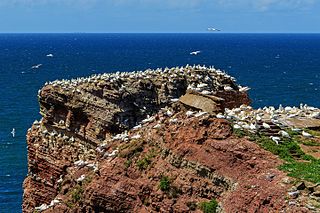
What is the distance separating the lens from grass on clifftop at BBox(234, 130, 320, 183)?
19.7 metres

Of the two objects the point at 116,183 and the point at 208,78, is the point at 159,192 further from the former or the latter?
the point at 208,78

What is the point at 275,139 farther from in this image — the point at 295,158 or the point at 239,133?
the point at 239,133

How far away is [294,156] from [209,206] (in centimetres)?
385

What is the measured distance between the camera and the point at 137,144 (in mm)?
25094

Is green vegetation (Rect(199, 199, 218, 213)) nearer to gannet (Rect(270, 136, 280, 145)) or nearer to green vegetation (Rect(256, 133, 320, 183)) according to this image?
green vegetation (Rect(256, 133, 320, 183))

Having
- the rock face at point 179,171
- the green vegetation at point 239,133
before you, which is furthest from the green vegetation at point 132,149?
the green vegetation at point 239,133

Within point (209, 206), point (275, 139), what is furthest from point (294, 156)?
point (209, 206)

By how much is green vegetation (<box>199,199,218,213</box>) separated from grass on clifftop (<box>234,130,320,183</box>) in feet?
8.60

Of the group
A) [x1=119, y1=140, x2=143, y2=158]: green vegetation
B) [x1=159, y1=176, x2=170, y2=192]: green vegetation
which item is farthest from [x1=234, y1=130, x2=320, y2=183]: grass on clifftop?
[x1=119, y1=140, x2=143, y2=158]: green vegetation

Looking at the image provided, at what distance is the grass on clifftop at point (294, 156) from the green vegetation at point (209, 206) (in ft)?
8.60

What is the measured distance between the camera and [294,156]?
2181cm

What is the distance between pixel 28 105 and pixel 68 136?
2067 inches

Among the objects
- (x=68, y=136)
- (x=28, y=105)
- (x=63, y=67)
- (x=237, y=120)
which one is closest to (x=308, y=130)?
(x=237, y=120)

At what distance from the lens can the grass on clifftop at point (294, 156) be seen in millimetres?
19723
